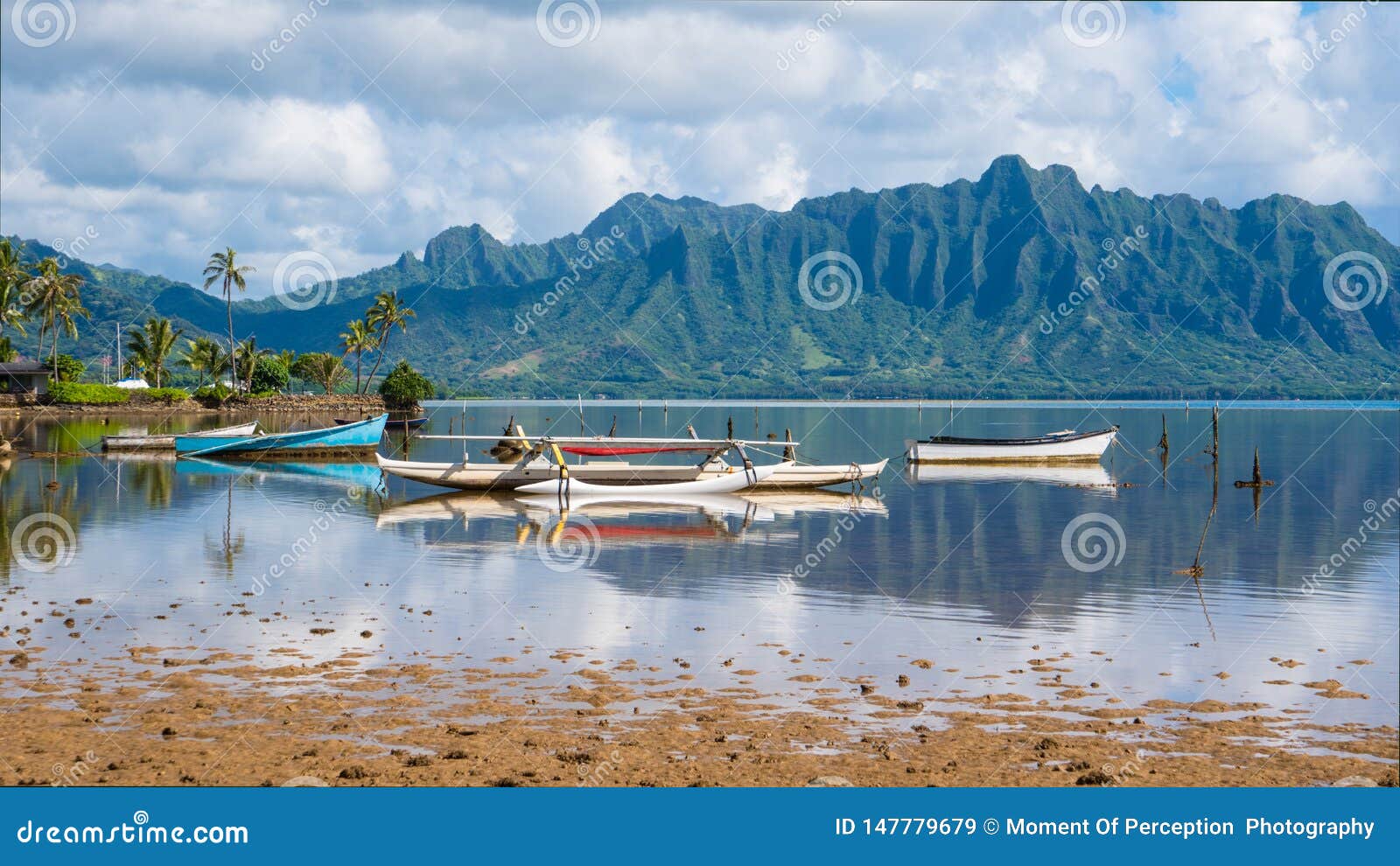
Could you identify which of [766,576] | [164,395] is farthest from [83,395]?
[766,576]

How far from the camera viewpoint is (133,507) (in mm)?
42219

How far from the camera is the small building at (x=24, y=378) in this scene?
122 metres

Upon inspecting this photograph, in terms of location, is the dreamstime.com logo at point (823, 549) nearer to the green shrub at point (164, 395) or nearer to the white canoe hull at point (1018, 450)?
the white canoe hull at point (1018, 450)

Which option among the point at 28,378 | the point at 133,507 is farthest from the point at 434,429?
the point at 133,507

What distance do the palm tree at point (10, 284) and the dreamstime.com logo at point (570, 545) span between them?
9966 centimetres

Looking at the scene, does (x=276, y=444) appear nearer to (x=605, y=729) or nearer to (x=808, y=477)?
(x=808, y=477)

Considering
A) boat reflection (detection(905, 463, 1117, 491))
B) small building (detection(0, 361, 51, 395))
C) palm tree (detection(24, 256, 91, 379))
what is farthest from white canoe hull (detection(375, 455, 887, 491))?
small building (detection(0, 361, 51, 395))

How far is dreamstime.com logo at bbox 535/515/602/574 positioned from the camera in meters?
30.2

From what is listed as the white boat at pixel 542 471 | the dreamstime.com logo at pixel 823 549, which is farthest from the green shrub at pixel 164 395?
the dreamstime.com logo at pixel 823 549

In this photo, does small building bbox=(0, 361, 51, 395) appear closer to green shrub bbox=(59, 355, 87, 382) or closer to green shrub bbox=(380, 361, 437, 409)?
green shrub bbox=(59, 355, 87, 382)

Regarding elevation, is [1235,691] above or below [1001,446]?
below

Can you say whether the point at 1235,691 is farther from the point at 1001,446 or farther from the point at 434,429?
the point at 434,429

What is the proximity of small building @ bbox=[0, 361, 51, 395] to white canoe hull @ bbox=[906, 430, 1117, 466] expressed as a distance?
3604 inches

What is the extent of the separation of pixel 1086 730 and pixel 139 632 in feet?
48.8
